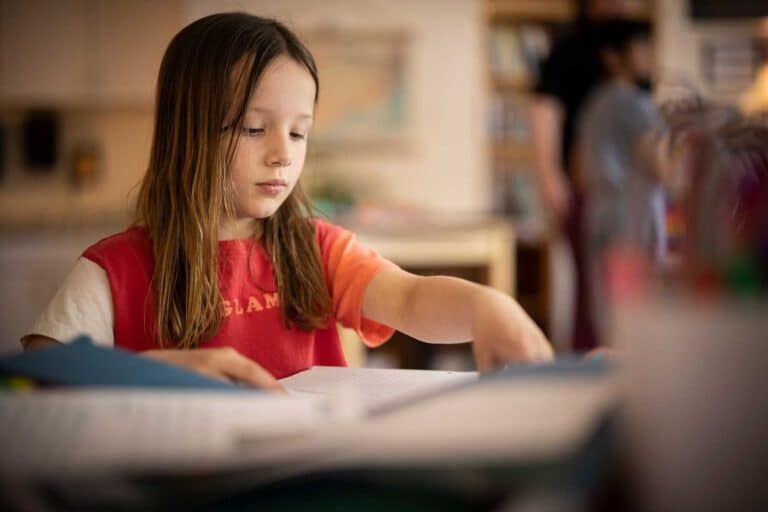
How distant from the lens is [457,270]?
3293 millimetres

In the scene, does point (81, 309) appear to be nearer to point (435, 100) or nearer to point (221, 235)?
point (221, 235)

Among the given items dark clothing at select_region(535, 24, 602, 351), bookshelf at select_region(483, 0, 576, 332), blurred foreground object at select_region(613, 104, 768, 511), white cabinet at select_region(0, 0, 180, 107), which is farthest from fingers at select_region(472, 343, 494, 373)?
bookshelf at select_region(483, 0, 576, 332)

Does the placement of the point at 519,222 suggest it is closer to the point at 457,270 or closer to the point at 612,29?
the point at 457,270

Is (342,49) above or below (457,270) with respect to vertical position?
above

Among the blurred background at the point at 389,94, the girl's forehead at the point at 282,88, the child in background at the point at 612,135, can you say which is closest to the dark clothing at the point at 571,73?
the child in background at the point at 612,135

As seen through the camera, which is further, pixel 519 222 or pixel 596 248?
pixel 519 222

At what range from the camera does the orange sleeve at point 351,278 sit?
92 cm

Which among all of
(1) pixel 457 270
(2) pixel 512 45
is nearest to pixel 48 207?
(1) pixel 457 270

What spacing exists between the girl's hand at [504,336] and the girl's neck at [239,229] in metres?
0.33

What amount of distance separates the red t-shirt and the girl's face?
0.09 m

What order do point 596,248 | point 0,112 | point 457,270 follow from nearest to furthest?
point 596,248
point 457,270
point 0,112

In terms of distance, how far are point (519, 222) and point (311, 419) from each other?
162 inches

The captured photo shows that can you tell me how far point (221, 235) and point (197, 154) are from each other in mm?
95

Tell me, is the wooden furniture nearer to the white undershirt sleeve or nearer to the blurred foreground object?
the white undershirt sleeve
